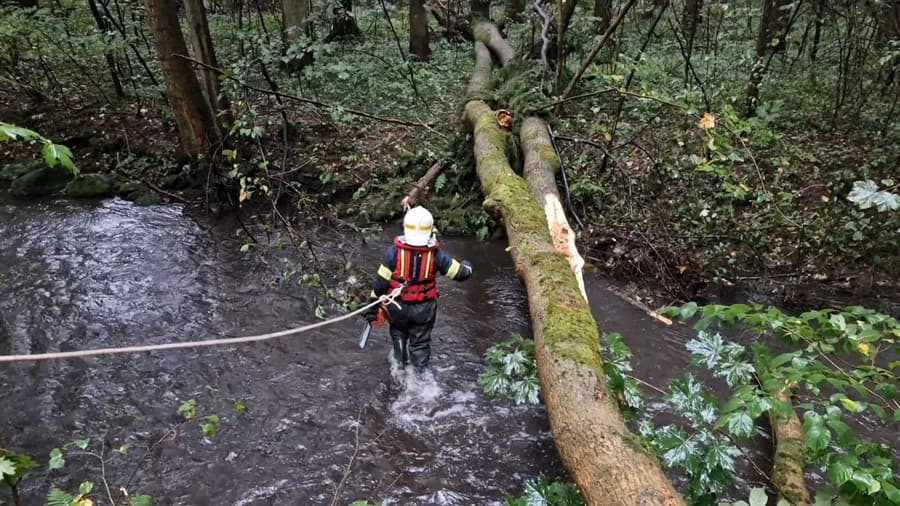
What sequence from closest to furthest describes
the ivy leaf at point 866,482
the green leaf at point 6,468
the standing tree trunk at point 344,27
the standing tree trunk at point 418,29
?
the green leaf at point 6,468
the ivy leaf at point 866,482
the standing tree trunk at point 344,27
the standing tree trunk at point 418,29

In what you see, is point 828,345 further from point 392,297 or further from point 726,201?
point 726,201

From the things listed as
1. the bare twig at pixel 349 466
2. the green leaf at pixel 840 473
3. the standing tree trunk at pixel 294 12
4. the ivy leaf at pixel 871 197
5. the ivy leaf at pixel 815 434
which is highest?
the standing tree trunk at pixel 294 12

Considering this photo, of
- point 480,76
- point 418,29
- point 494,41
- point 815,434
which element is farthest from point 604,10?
point 815,434

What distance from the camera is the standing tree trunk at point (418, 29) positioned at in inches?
537

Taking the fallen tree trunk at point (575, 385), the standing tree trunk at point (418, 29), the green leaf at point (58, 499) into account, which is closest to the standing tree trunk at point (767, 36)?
the fallen tree trunk at point (575, 385)

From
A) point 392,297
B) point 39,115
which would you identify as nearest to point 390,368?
point 392,297

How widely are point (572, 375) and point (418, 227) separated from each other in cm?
195

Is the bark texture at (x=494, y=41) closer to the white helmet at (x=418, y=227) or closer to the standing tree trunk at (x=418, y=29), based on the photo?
the standing tree trunk at (x=418, y=29)

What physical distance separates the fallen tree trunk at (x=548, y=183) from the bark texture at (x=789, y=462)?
66.6 inches

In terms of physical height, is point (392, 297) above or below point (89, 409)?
above

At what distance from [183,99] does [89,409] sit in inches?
200

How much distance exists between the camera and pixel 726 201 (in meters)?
7.56

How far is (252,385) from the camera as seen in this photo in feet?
16.7

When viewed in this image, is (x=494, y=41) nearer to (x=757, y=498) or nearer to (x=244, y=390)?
(x=244, y=390)
